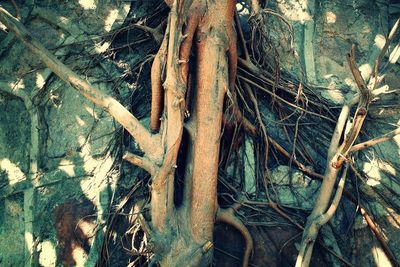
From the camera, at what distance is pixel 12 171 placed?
345 cm

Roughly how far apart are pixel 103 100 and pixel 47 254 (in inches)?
53.3

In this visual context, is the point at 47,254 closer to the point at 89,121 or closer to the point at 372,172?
the point at 89,121

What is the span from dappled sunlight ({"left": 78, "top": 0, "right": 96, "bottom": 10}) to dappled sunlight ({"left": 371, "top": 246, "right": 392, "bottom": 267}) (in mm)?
3354

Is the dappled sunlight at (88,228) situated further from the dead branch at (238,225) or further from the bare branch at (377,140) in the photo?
the bare branch at (377,140)

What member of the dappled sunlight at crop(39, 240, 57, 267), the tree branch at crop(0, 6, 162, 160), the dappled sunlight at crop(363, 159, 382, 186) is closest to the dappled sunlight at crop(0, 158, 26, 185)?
the dappled sunlight at crop(39, 240, 57, 267)

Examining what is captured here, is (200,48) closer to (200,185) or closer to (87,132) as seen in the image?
(200,185)

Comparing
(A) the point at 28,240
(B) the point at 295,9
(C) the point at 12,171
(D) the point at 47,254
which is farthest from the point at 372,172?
(C) the point at 12,171

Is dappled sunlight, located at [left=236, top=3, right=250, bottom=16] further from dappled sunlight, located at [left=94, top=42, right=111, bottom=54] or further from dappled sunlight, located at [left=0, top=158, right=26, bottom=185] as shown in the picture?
dappled sunlight, located at [left=0, top=158, right=26, bottom=185]

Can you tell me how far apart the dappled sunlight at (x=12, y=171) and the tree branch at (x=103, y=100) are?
117 centimetres

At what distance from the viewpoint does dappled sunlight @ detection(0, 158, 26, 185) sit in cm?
338

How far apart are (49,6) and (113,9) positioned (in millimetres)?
656

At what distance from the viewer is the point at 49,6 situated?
13.3 feet

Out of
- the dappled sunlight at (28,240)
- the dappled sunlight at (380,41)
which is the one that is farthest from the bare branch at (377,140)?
the dappled sunlight at (28,240)

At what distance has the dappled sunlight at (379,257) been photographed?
9.23ft
